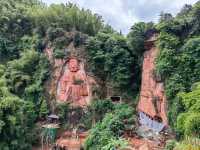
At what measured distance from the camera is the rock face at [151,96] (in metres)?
19.1

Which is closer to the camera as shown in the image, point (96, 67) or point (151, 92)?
point (151, 92)

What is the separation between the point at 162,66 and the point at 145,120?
A: 436 cm

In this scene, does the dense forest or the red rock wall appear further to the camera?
the red rock wall

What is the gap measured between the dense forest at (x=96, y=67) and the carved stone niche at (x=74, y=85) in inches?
26.7

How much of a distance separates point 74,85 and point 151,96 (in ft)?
19.1

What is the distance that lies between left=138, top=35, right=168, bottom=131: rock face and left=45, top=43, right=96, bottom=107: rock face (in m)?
3.83

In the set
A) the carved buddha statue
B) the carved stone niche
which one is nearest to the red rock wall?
the carved stone niche

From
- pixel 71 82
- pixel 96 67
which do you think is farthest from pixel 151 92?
pixel 71 82

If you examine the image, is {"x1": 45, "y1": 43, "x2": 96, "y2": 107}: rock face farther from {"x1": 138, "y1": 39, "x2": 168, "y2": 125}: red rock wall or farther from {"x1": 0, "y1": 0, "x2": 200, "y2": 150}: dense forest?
{"x1": 138, "y1": 39, "x2": 168, "y2": 125}: red rock wall

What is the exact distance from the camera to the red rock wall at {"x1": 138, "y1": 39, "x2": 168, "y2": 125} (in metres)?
19.0

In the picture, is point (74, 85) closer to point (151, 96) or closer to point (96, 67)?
point (96, 67)

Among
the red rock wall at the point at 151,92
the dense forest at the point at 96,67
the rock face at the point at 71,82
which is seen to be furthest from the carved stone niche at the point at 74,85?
the red rock wall at the point at 151,92

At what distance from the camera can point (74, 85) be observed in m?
23.6

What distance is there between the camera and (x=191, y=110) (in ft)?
47.9
